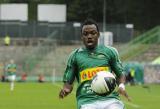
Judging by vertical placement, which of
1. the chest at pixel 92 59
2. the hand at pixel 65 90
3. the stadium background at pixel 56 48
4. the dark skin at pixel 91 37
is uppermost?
the dark skin at pixel 91 37

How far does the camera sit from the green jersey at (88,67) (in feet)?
35.4

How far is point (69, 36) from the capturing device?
70062 mm

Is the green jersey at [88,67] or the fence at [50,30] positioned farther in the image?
the fence at [50,30]

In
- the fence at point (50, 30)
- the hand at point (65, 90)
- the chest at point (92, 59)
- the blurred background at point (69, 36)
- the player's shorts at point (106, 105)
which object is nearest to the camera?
the player's shorts at point (106, 105)

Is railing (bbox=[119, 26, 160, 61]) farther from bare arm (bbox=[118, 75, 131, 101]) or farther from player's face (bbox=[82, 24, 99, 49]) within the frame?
player's face (bbox=[82, 24, 99, 49])

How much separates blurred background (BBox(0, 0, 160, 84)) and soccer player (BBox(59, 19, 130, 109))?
39522mm

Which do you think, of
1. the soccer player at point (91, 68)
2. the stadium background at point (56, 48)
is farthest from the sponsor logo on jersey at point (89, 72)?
the stadium background at point (56, 48)

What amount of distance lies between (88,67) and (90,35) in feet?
1.82

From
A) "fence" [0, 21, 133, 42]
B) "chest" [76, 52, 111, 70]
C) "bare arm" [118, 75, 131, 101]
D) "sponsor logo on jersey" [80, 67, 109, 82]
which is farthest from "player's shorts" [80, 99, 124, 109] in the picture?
"fence" [0, 21, 133, 42]

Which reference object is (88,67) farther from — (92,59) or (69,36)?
(69,36)

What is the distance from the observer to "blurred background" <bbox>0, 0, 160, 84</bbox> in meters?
58.6

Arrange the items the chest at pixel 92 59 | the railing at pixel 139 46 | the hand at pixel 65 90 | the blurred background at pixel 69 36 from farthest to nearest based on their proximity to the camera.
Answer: the railing at pixel 139 46 < the blurred background at pixel 69 36 < the hand at pixel 65 90 < the chest at pixel 92 59

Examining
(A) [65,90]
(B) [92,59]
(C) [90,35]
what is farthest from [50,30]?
(C) [90,35]

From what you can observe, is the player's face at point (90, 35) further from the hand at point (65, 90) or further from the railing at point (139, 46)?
the railing at point (139, 46)
